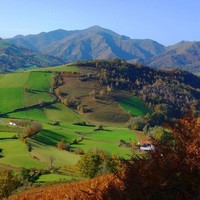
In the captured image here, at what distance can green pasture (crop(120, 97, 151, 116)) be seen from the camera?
18106 cm

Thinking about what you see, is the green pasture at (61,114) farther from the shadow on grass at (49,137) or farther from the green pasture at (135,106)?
the shadow on grass at (49,137)

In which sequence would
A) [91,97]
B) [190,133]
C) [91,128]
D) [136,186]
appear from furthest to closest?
1. [91,97]
2. [91,128]
3. [190,133]
4. [136,186]

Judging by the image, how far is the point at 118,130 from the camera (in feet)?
481

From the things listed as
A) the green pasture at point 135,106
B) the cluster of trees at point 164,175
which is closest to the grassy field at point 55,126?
the green pasture at point 135,106

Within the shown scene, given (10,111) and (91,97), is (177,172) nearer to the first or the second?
(10,111)

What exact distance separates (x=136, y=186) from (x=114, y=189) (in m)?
0.78

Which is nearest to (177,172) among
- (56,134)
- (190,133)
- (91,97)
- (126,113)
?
(190,133)

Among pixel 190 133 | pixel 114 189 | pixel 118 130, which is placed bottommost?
pixel 118 130

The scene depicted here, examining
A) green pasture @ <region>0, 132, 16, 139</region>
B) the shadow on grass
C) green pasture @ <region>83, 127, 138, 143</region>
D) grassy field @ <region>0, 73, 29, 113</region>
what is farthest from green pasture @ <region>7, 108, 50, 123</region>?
green pasture @ <region>0, 132, 16, 139</region>

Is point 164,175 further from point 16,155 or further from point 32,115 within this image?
point 32,115

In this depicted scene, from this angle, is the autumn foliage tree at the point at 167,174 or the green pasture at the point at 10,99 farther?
the green pasture at the point at 10,99

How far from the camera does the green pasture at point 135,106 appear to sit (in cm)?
18106

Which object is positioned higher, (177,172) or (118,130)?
(177,172)

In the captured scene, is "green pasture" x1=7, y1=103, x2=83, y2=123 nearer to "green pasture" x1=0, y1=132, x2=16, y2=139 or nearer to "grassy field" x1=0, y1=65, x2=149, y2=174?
"grassy field" x1=0, y1=65, x2=149, y2=174
